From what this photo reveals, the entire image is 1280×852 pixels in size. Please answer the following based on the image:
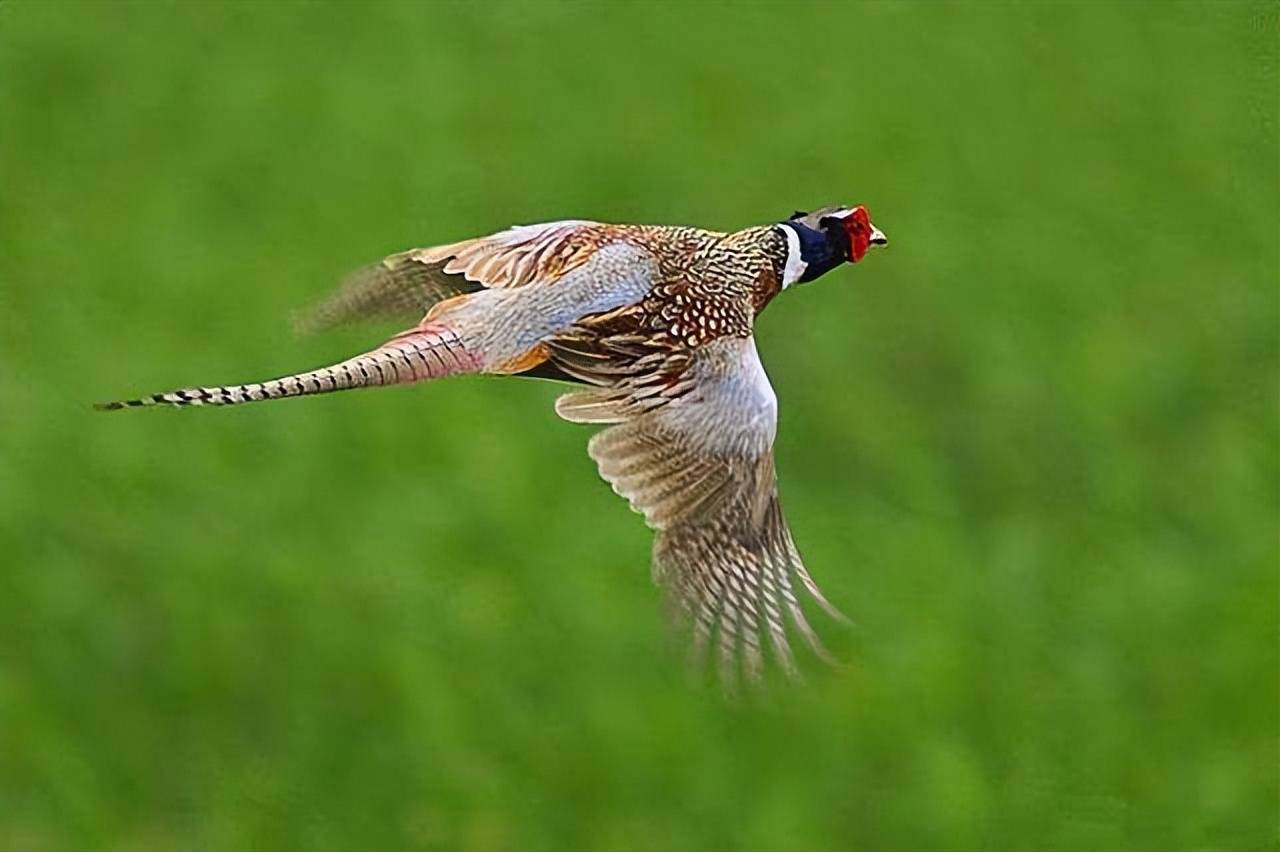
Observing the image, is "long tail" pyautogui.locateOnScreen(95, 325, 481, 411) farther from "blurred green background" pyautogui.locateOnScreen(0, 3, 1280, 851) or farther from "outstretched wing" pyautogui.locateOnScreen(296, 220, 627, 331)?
"blurred green background" pyautogui.locateOnScreen(0, 3, 1280, 851)

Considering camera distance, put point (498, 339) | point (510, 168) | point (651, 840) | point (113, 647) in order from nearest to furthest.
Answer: point (498, 339), point (651, 840), point (113, 647), point (510, 168)

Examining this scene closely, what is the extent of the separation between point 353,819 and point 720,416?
2300mm

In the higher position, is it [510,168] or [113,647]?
[510,168]

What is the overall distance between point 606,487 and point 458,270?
2382 mm

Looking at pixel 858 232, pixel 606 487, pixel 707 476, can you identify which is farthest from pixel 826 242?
pixel 606 487

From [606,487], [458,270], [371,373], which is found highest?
[606,487]

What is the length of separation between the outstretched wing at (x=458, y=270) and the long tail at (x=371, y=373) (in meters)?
0.06

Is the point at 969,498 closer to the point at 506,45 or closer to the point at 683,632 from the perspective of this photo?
the point at 506,45

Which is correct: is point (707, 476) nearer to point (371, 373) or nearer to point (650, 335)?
point (650, 335)

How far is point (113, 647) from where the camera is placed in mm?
3299

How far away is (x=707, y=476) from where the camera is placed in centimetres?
101

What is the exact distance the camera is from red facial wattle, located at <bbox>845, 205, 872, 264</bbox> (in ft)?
3.11

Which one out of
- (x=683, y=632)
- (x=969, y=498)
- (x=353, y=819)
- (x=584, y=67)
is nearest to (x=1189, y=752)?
(x=969, y=498)

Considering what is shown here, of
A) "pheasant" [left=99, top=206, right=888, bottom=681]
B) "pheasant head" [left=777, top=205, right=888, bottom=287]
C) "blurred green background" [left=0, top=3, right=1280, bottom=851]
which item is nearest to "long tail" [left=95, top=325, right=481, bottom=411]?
"pheasant" [left=99, top=206, right=888, bottom=681]
